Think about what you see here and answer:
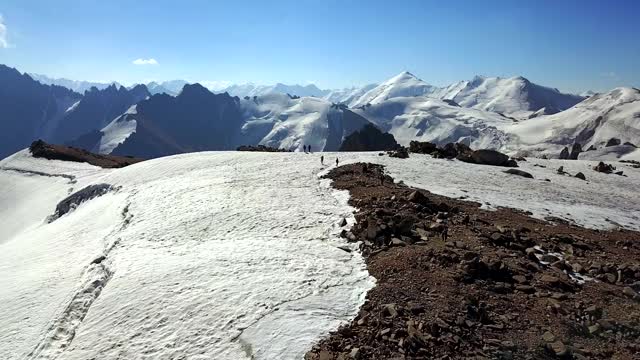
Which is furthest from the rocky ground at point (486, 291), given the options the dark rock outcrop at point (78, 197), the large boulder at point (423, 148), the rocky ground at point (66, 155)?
the rocky ground at point (66, 155)

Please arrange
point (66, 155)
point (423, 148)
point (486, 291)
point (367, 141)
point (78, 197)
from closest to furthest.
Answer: point (486, 291) → point (78, 197) → point (423, 148) → point (66, 155) → point (367, 141)

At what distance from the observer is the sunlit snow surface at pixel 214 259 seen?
44.7 ft

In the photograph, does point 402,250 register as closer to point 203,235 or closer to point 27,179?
point 203,235

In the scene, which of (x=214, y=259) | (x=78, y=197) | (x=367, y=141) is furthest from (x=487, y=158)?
(x=367, y=141)

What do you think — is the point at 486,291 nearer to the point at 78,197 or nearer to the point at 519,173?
the point at 519,173

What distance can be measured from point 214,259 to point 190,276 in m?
1.55

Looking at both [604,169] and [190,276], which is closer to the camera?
[190,276]

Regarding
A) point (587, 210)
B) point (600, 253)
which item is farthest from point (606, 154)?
point (600, 253)

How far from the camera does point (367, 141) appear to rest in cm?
12538

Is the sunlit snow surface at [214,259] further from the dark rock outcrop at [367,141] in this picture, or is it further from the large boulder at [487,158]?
the dark rock outcrop at [367,141]

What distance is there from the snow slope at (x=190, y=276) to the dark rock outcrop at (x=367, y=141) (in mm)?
87315

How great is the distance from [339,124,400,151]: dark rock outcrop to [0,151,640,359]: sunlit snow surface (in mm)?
78901

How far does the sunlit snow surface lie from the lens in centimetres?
1363

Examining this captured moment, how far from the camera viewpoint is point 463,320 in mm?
12227
